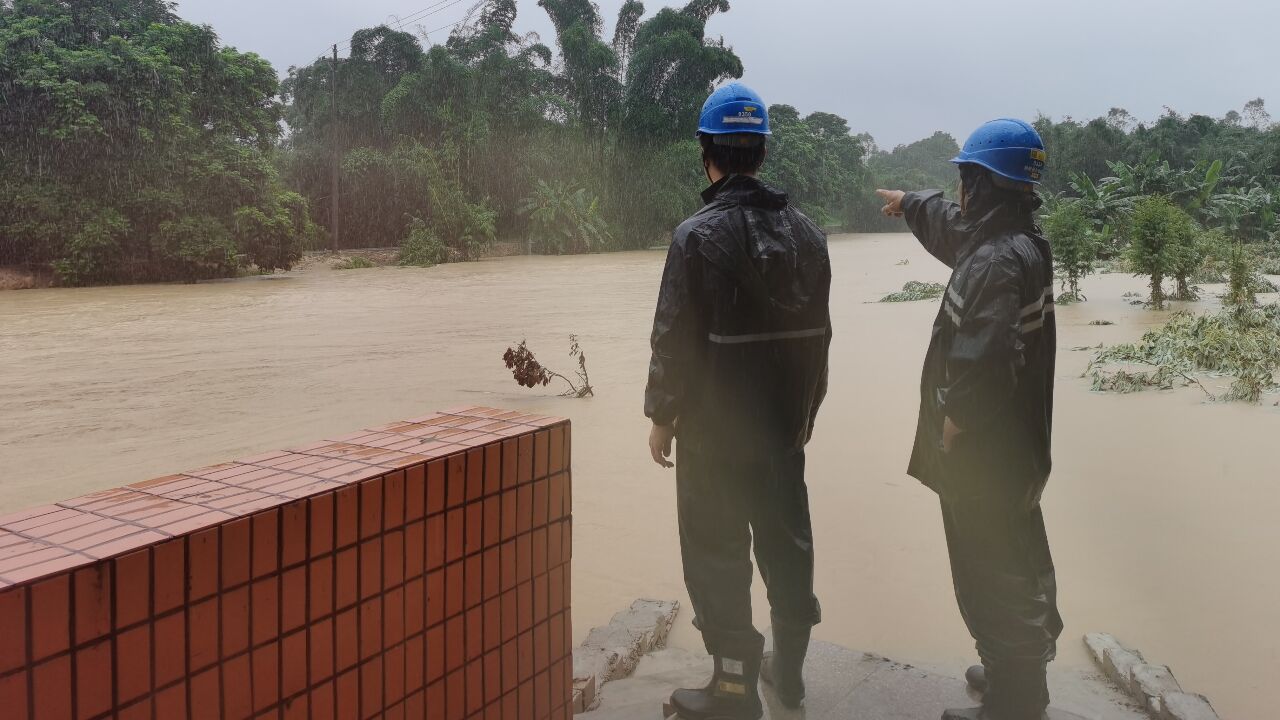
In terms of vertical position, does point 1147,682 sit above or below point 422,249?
below

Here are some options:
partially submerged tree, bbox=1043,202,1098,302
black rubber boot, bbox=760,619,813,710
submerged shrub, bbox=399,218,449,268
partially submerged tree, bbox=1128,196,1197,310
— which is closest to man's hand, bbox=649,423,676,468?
black rubber boot, bbox=760,619,813,710

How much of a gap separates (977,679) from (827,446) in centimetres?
426

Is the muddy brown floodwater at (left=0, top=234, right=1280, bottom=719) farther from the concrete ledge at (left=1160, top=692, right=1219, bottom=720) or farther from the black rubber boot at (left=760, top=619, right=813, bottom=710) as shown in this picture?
the black rubber boot at (left=760, top=619, right=813, bottom=710)

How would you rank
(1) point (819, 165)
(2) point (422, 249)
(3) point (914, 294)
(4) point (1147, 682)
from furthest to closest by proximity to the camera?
(1) point (819, 165) → (2) point (422, 249) → (3) point (914, 294) → (4) point (1147, 682)

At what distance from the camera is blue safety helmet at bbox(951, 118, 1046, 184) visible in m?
2.72

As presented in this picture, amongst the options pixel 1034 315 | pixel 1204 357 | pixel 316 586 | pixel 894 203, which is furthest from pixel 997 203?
pixel 1204 357

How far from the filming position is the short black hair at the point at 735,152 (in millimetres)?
→ 2811

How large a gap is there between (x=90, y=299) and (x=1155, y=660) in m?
22.7

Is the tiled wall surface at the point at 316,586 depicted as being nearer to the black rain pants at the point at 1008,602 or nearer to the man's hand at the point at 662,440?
the man's hand at the point at 662,440

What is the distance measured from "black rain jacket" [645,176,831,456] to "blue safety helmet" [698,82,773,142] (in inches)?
5.5

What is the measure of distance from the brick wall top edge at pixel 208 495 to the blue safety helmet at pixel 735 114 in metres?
0.99

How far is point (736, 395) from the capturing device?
2.74m

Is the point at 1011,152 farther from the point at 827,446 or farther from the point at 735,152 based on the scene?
the point at 827,446

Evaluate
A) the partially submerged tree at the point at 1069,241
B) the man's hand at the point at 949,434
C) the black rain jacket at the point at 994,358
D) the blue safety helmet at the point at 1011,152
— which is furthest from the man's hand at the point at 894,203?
the partially submerged tree at the point at 1069,241
